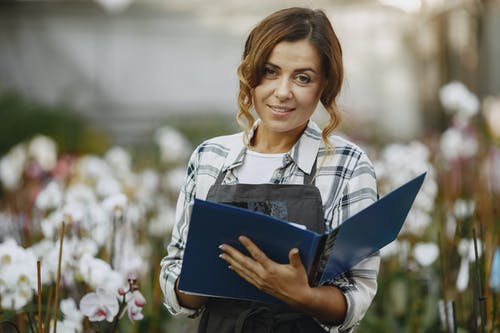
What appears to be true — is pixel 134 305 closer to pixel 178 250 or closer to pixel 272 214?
pixel 178 250

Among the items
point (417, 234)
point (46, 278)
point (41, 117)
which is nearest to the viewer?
point (46, 278)

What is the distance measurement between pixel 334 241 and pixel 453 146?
2.87 metres

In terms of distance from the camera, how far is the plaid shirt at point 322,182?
1.61 metres

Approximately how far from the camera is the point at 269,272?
4.76ft

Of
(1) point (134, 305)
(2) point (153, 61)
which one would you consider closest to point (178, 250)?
(1) point (134, 305)

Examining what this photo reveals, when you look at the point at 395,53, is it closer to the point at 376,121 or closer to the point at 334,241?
the point at 376,121

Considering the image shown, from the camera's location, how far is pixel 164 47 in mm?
11383

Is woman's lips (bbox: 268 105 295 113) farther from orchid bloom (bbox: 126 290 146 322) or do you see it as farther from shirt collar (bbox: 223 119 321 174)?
→ orchid bloom (bbox: 126 290 146 322)

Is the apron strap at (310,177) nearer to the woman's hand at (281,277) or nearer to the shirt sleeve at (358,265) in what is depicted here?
the shirt sleeve at (358,265)

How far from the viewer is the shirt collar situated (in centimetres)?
166

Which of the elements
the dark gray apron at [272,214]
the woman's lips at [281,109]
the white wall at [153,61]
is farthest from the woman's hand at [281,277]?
the white wall at [153,61]

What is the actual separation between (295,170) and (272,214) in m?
0.12

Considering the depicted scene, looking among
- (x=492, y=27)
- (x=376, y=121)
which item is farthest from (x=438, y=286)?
(x=376, y=121)

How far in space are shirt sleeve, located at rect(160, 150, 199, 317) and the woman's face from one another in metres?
0.24
